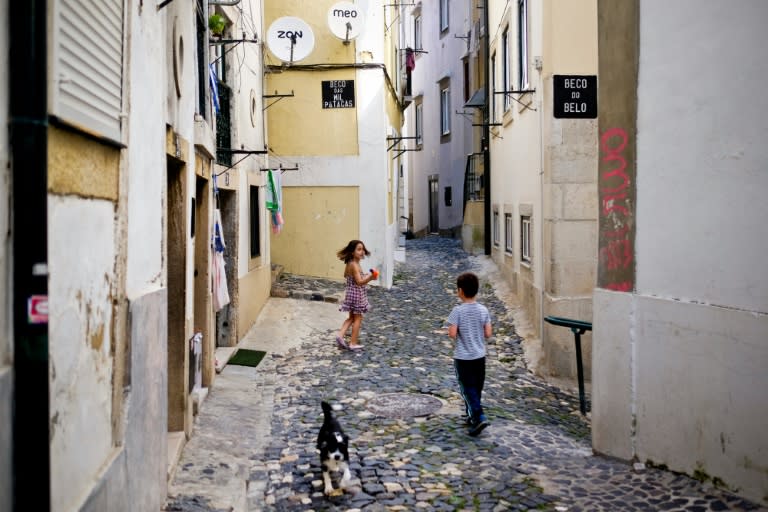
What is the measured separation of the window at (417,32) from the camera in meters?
34.4

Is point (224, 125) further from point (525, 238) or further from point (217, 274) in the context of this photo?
point (525, 238)

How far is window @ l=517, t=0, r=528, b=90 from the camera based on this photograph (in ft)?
44.1

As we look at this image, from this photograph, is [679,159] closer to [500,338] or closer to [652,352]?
[652,352]

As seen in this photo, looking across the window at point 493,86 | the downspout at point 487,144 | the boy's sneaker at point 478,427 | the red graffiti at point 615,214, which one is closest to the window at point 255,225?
the window at point 493,86

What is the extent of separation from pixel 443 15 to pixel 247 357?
2248cm

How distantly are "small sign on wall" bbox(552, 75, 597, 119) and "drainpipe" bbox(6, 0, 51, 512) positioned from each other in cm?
827

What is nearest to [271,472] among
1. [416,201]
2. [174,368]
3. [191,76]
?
[174,368]

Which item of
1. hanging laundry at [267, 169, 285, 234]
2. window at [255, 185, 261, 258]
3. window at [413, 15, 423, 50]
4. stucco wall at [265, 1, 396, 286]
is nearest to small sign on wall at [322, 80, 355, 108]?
stucco wall at [265, 1, 396, 286]

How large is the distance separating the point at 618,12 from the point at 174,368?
4.91m

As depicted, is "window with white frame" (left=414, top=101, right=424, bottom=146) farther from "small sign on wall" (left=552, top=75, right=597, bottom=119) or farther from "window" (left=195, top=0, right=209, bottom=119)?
"window" (left=195, top=0, right=209, bottom=119)

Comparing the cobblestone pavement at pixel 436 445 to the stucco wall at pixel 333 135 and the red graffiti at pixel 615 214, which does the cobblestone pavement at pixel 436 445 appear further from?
the stucco wall at pixel 333 135

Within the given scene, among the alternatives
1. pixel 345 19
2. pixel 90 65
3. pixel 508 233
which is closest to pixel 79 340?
pixel 90 65

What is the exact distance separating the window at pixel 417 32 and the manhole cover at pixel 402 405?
27363 mm

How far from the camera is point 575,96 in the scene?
10.2 m
